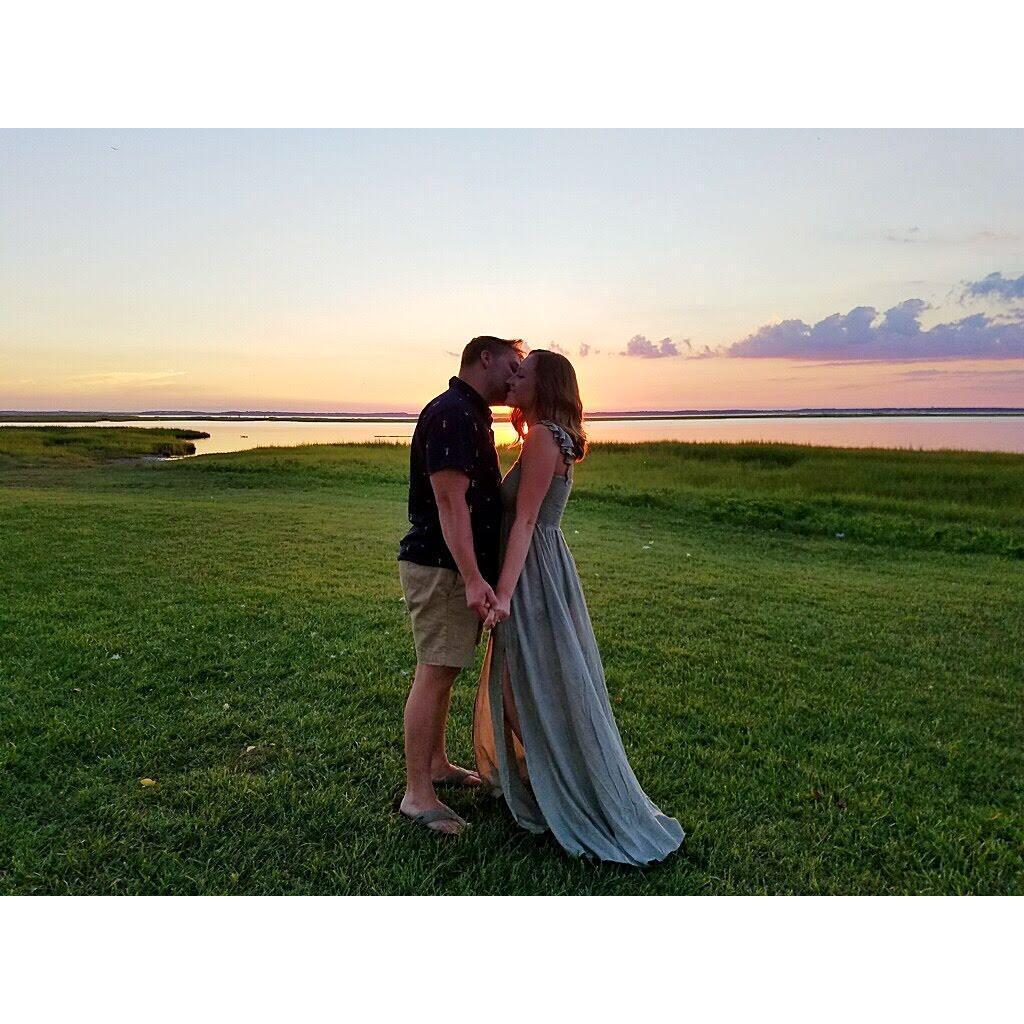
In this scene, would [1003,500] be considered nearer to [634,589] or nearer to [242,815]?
[634,589]

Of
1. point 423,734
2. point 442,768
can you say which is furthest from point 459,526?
point 442,768

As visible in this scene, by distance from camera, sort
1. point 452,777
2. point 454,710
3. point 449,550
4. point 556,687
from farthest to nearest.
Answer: point 454,710, point 452,777, point 556,687, point 449,550

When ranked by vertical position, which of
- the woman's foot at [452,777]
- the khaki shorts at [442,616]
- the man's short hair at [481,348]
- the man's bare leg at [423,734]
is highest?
the man's short hair at [481,348]

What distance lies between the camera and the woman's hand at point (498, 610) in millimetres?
2840

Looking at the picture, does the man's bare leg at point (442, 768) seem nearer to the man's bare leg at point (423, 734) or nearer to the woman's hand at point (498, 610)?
the man's bare leg at point (423, 734)

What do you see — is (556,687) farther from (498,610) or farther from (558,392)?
(558,392)

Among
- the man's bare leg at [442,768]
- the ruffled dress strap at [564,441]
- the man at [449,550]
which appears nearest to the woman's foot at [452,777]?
the man's bare leg at [442,768]

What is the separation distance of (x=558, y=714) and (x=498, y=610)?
1.64ft

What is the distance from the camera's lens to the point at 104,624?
5781mm

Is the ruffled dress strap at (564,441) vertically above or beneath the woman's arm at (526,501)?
above

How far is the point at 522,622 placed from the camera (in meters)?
2.99

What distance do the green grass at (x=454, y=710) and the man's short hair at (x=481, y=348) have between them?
1.77m

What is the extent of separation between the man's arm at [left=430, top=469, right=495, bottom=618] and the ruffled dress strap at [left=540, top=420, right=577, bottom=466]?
349 mm

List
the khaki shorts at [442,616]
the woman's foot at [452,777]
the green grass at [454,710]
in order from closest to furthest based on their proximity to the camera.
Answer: the green grass at [454,710] → the khaki shorts at [442,616] → the woman's foot at [452,777]
